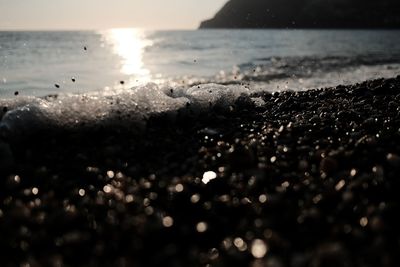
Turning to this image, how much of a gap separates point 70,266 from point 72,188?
5.66 ft

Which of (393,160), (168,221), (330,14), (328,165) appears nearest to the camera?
(168,221)

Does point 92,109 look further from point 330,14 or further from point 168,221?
point 330,14

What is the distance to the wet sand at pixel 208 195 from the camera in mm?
3521

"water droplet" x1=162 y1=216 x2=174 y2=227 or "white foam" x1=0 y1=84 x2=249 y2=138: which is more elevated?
"water droplet" x1=162 y1=216 x2=174 y2=227

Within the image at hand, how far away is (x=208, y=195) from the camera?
471cm

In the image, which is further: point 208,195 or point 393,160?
point 393,160

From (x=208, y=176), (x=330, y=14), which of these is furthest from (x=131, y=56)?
(x=330, y=14)

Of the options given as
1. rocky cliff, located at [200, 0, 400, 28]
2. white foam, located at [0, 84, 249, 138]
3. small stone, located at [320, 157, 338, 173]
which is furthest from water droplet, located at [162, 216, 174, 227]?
rocky cliff, located at [200, 0, 400, 28]

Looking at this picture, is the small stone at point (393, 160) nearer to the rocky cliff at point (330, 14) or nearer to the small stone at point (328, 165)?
the small stone at point (328, 165)

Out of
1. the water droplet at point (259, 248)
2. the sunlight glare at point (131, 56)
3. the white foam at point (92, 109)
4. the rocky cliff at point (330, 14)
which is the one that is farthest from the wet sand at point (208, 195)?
the rocky cliff at point (330, 14)

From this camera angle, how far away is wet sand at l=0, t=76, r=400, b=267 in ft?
11.6

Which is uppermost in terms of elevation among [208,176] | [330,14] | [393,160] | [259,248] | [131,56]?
[259,248]

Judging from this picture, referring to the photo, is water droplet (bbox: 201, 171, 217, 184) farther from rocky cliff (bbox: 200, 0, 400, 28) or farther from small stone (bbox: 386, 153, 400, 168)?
rocky cliff (bbox: 200, 0, 400, 28)

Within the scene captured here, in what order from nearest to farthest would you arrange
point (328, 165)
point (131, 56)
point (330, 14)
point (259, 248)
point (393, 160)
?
point (259, 248) → point (393, 160) → point (328, 165) → point (131, 56) → point (330, 14)
